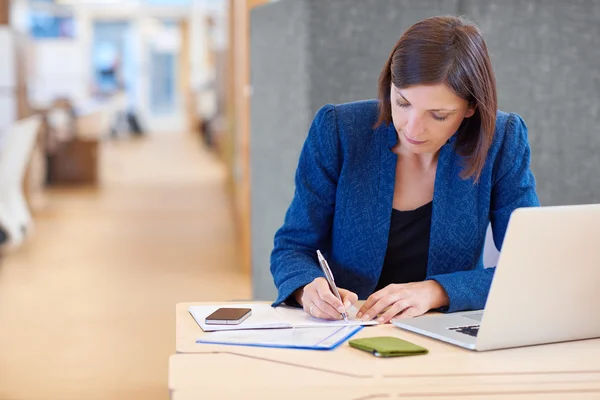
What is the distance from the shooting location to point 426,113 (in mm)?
1979

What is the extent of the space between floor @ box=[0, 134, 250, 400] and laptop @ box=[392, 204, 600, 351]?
2.21m

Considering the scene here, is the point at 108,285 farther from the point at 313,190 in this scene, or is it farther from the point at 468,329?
the point at 468,329

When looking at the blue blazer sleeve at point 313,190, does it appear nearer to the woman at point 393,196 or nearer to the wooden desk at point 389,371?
the woman at point 393,196

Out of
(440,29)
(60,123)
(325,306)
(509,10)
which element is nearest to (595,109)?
(509,10)

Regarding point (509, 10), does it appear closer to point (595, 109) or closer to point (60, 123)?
point (595, 109)

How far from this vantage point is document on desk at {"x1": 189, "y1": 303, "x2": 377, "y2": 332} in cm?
179

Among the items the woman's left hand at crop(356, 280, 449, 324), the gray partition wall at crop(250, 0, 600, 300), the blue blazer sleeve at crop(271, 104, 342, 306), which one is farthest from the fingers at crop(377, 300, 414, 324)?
the gray partition wall at crop(250, 0, 600, 300)

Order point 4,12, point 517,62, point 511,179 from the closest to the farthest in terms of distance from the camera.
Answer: point 511,179, point 517,62, point 4,12

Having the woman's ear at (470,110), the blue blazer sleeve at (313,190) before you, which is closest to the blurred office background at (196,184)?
the blue blazer sleeve at (313,190)

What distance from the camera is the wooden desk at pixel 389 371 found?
56.4 inches

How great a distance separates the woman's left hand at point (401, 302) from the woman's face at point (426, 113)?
329mm

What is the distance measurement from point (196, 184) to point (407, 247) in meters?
9.58

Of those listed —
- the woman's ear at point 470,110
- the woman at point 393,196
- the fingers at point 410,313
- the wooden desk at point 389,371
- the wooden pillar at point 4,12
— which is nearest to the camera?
the wooden desk at point 389,371

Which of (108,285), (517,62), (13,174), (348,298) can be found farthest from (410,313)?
(13,174)
